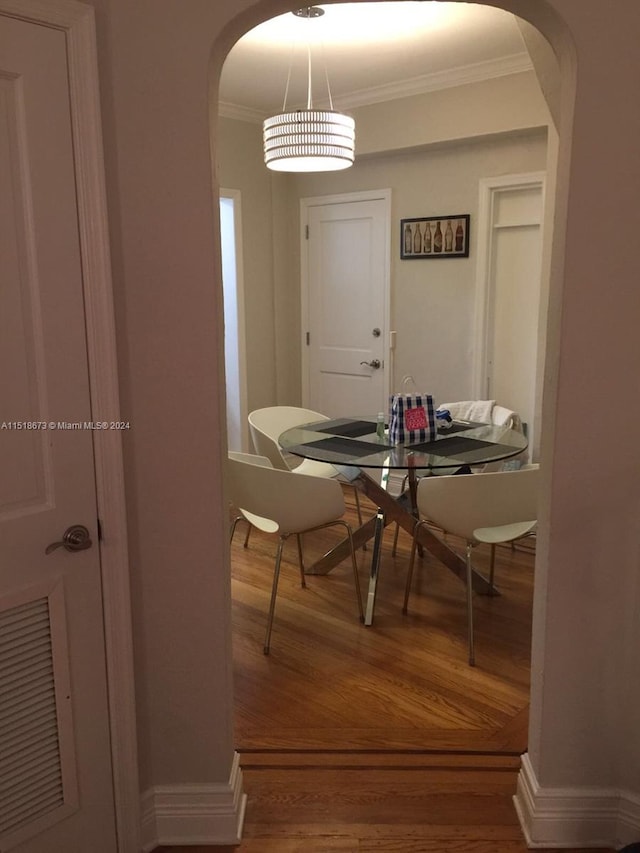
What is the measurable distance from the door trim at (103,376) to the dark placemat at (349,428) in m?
Result: 1.88

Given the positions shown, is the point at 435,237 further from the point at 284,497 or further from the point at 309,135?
the point at 284,497

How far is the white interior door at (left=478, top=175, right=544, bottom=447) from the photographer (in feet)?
14.0

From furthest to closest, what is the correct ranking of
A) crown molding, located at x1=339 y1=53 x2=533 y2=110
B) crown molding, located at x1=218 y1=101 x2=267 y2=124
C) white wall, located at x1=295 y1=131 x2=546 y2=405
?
crown molding, located at x1=218 y1=101 x2=267 y2=124
white wall, located at x1=295 y1=131 x2=546 y2=405
crown molding, located at x1=339 y1=53 x2=533 y2=110

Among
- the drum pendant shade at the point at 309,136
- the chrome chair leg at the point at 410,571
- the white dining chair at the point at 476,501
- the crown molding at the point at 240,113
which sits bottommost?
the chrome chair leg at the point at 410,571

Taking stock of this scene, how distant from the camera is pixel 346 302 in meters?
5.25

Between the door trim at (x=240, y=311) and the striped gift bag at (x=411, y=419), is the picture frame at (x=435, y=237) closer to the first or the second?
the door trim at (x=240, y=311)

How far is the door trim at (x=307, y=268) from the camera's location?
16.1 feet

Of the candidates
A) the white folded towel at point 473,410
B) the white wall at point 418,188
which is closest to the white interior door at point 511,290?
the white wall at point 418,188

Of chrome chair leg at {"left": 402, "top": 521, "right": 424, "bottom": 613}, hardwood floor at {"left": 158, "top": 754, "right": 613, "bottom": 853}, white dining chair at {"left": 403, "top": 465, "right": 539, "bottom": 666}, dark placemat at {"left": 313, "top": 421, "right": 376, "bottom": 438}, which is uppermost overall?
dark placemat at {"left": 313, "top": 421, "right": 376, "bottom": 438}

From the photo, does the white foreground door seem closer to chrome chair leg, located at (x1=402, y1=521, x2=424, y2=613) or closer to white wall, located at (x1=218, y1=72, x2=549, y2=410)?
chrome chair leg, located at (x1=402, y1=521, x2=424, y2=613)

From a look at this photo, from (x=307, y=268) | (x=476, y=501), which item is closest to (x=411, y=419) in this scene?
(x=476, y=501)

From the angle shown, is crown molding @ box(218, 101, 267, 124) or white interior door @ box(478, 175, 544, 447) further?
crown molding @ box(218, 101, 267, 124)

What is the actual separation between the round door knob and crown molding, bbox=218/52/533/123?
11.4 ft

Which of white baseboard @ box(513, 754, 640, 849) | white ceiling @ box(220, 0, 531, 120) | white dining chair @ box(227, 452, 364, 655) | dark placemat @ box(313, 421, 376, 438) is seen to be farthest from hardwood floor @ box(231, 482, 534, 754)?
white ceiling @ box(220, 0, 531, 120)
